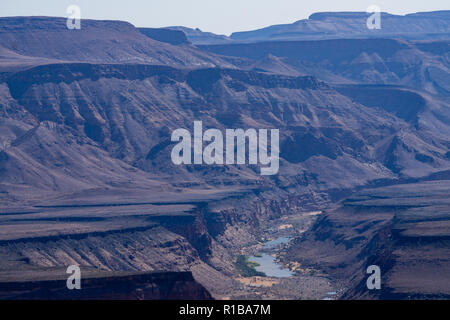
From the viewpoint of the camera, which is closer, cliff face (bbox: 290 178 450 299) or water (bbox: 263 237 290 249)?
cliff face (bbox: 290 178 450 299)

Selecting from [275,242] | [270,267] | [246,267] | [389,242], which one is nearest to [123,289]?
[389,242]

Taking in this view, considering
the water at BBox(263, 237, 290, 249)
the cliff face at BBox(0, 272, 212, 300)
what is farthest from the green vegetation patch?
the cliff face at BBox(0, 272, 212, 300)

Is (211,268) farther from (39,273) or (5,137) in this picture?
(5,137)

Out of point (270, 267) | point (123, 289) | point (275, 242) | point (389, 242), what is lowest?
point (123, 289)

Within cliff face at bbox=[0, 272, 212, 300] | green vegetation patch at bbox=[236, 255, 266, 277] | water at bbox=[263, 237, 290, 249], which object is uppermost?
water at bbox=[263, 237, 290, 249]

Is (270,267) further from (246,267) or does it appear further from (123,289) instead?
(123,289)

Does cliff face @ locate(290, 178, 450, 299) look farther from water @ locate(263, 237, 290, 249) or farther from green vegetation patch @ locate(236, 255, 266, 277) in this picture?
green vegetation patch @ locate(236, 255, 266, 277)

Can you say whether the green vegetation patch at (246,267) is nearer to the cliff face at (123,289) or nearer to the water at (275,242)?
the water at (275,242)

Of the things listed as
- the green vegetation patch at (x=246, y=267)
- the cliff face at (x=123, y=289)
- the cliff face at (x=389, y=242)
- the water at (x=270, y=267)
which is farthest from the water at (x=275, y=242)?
the cliff face at (x=123, y=289)

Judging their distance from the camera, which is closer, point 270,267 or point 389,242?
point 389,242
